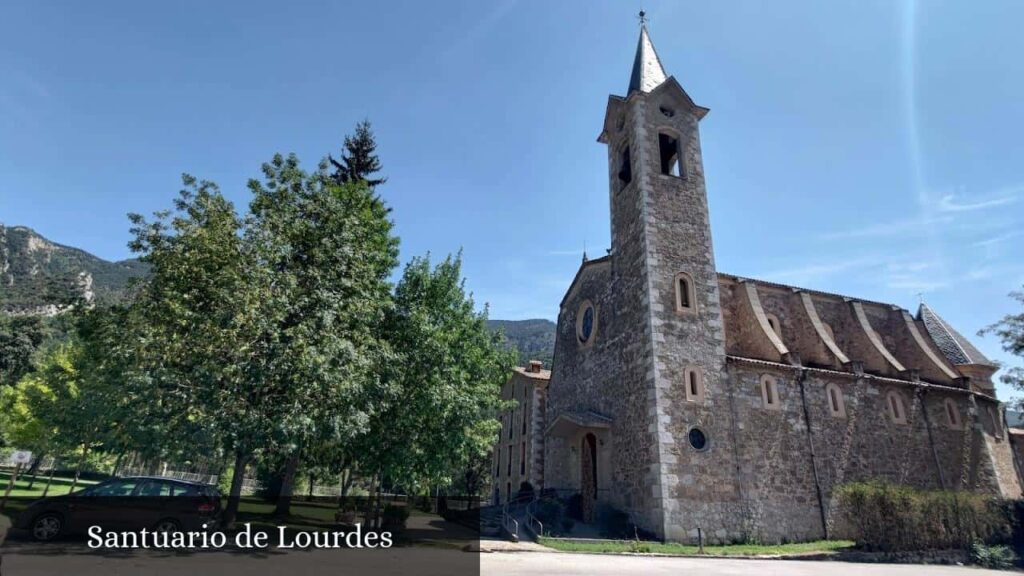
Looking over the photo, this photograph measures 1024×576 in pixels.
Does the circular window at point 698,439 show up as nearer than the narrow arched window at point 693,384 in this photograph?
Yes

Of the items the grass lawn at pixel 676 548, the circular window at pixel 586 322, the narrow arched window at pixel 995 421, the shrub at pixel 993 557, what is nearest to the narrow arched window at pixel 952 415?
the narrow arched window at pixel 995 421

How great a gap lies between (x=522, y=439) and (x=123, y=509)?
22.3 m

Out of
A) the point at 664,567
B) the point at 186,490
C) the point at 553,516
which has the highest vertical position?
the point at 186,490

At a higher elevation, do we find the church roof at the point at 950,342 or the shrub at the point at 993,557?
the church roof at the point at 950,342

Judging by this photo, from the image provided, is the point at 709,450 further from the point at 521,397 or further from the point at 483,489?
the point at 483,489

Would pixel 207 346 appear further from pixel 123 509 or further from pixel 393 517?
pixel 393 517

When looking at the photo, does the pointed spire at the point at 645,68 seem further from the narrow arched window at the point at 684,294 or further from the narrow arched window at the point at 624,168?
the narrow arched window at the point at 684,294

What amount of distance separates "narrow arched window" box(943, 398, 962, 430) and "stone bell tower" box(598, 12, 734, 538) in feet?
40.3

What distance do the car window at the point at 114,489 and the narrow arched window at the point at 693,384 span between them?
16799 millimetres

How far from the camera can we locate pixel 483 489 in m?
47.7

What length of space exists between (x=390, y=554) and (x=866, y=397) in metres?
20.1

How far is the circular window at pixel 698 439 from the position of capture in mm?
17453

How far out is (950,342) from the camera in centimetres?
2767

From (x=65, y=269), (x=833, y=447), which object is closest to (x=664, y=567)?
(x=833, y=447)
